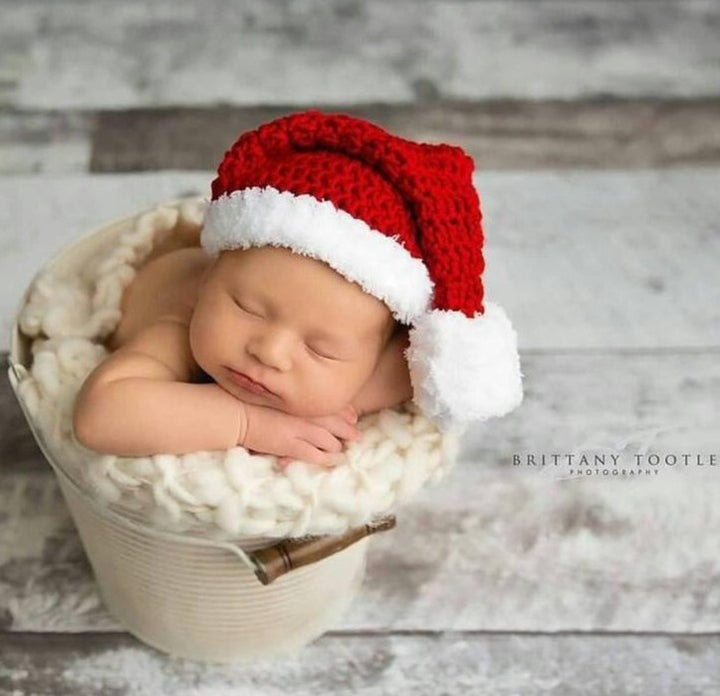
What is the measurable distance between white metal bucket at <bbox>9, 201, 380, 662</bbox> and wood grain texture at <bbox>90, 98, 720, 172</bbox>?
53 cm

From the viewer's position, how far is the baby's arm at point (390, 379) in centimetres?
92

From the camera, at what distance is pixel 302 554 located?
0.94 meters

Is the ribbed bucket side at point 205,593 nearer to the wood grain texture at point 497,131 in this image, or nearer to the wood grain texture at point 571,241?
the wood grain texture at point 571,241

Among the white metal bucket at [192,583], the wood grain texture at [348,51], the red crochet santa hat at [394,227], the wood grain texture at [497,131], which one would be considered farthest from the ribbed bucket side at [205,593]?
the wood grain texture at [348,51]

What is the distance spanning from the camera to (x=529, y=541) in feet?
4.06

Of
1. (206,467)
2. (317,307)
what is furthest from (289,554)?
(317,307)

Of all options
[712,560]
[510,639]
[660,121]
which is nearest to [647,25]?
[660,121]

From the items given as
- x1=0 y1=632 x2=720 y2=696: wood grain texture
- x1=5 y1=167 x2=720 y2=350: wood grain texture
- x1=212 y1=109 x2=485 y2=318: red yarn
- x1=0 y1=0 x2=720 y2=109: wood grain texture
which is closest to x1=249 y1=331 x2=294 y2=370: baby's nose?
x1=212 y1=109 x2=485 y2=318: red yarn

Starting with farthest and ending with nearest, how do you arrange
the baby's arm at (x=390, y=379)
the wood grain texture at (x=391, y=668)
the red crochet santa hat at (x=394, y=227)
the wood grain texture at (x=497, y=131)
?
the wood grain texture at (x=497, y=131)
the wood grain texture at (x=391, y=668)
the baby's arm at (x=390, y=379)
the red crochet santa hat at (x=394, y=227)

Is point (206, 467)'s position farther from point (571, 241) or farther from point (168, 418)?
point (571, 241)

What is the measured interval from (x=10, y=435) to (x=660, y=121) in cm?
99

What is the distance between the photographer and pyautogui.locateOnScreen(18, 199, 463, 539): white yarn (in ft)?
2.82

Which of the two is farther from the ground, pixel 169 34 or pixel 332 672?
pixel 169 34

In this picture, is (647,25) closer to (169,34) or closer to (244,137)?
(169,34)
